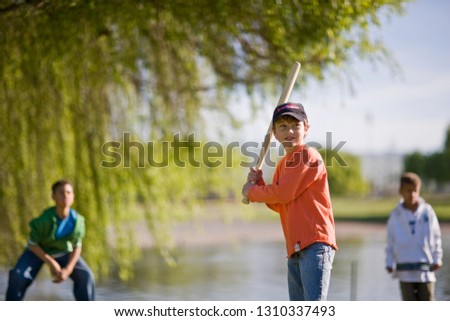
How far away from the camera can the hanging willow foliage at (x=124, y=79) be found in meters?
7.08

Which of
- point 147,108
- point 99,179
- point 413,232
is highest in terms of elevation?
point 147,108

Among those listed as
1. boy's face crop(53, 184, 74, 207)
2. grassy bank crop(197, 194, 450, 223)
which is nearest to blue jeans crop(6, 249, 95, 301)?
boy's face crop(53, 184, 74, 207)

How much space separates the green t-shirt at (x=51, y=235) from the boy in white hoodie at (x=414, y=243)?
230 centimetres

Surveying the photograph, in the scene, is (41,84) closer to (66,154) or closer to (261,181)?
(66,154)

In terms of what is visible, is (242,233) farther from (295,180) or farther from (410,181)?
(295,180)

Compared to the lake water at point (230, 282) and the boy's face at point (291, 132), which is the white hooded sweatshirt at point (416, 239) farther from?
the boy's face at point (291, 132)

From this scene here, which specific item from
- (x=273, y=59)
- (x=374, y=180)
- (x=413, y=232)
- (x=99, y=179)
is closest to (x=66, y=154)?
(x=99, y=179)

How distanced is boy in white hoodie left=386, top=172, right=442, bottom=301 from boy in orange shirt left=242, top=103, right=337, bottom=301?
5.83 ft

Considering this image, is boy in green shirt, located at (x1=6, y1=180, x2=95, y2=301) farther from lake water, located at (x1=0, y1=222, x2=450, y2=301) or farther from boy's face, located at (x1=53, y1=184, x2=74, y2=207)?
lake water, located at (x1=0, y1=222, x2=450, y2=301)

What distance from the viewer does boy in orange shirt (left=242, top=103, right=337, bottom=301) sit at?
13.7 ft

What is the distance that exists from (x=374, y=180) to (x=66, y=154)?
53.5m

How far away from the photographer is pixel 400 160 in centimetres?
5609

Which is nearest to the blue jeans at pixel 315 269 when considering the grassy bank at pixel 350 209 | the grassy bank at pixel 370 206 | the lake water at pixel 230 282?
the lake water at pixel 230 282

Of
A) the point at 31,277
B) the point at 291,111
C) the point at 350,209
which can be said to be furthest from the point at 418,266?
the point at 350,209
